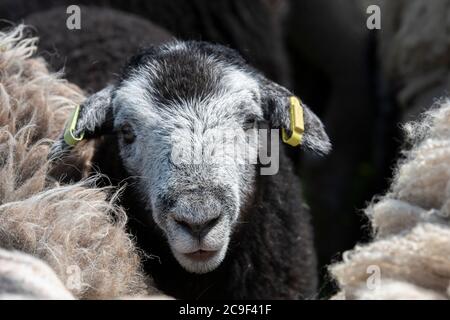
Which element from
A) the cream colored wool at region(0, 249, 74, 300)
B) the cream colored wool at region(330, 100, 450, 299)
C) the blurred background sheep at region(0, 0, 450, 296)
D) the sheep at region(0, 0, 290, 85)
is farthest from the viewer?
the sheep at region(0, 0, 290, 85)

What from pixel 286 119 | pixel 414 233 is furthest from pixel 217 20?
pixel 414 233

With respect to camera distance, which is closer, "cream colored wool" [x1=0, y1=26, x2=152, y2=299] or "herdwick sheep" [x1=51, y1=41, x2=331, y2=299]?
"cream colored wool" [x1=0, y1=26, x2=152, y2=299]

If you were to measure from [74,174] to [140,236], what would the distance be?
35 cm

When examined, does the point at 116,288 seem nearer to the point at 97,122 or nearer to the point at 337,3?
the point at 97,122

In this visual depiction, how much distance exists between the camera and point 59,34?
14.2 feet

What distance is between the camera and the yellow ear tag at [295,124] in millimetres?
3041

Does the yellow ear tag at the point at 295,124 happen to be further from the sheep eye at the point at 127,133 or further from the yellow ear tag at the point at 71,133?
the yellow ear tag at the point at 71,133

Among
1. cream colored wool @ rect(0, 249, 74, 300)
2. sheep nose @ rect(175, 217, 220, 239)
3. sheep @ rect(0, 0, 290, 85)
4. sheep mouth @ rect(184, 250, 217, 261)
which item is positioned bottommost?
sheep mouth @ rect(184, 250, 217, 261)

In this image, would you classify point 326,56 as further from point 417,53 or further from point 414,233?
point 414,233

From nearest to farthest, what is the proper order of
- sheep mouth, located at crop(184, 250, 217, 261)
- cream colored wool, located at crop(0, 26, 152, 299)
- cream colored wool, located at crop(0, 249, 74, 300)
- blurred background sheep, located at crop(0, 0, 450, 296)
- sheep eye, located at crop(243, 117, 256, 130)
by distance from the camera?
cream colored wool, located at crop(0, 249, 74, 300) < cream colored wool, located at crop(0, 26, 152, 299) < sheep mouth, located at crop(184, 250, 217, 261) < sheep eye, located at crop(243, 117, 256, 130) < blurred background sheep, located at crop(0, 0, 450, 296)

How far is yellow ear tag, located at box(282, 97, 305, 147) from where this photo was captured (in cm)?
304

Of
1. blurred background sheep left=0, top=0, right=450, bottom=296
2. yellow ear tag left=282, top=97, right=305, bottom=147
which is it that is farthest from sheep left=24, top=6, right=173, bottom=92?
yellow ear tag left=282, top=97, right=305, bottom=147

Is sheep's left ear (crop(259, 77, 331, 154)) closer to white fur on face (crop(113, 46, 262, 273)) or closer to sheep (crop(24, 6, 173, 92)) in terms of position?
white fur on face (crop(113, 46, 262, 273))

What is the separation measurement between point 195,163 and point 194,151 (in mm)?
65
